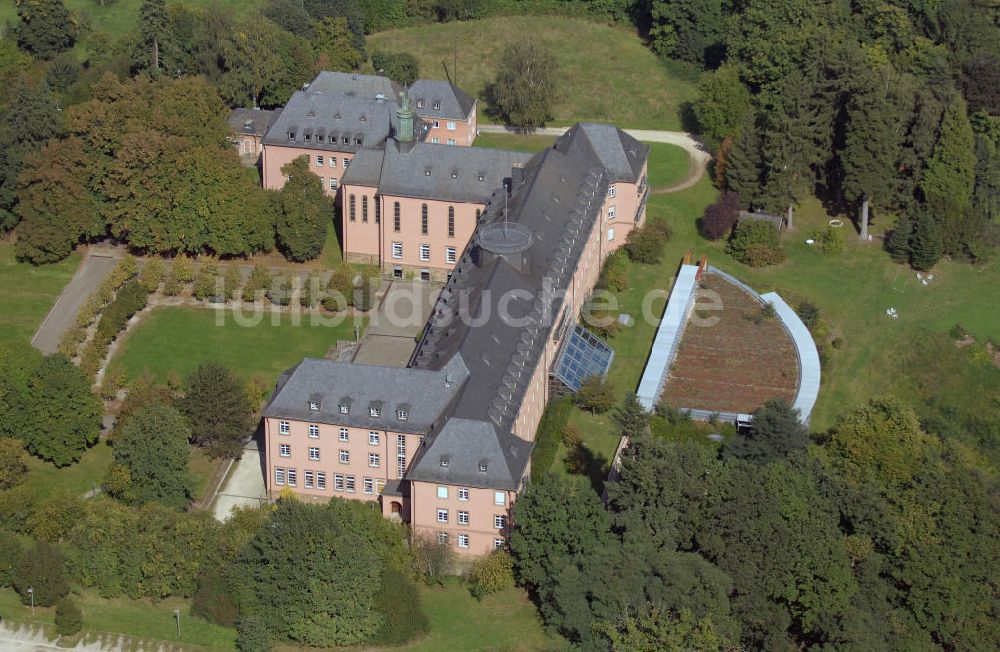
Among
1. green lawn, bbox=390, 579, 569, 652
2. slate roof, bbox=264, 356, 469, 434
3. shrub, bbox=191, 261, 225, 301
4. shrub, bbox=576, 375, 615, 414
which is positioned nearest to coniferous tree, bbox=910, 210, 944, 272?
shrub, bbox=576, 375, 615, 414

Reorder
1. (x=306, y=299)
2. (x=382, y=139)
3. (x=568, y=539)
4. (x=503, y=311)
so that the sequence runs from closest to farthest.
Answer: (x=568, y=539), (x=503, y=311), (x=306, y=299), (x=382, y=139)

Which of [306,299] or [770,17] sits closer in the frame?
[306,299]

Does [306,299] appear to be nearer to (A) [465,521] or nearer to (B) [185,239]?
(B) [185,239]

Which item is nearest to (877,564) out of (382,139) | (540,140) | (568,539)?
(568,539)

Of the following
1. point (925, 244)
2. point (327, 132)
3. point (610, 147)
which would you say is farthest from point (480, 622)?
point (925, 244)

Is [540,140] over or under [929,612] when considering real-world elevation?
under

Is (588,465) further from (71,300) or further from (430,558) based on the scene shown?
(71,300)

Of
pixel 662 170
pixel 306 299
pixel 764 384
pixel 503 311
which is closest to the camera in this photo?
pixel 503 311
